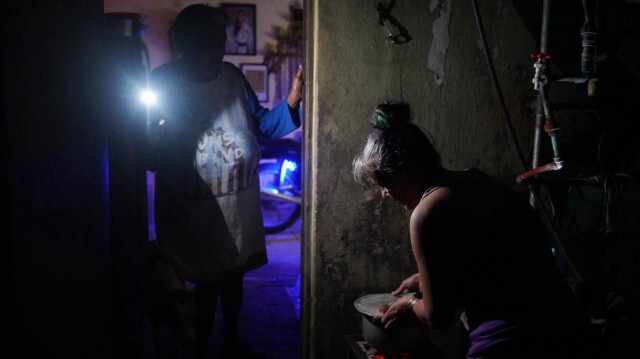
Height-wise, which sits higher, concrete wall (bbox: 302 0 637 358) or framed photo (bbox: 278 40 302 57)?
framed photo (bbox: 278 40 302 57)

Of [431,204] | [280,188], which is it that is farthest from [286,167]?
[431,204]

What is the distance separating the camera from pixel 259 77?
33.8 ft

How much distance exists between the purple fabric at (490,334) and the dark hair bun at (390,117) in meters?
0.97

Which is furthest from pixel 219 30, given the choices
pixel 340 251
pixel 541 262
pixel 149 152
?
pixel 541 262

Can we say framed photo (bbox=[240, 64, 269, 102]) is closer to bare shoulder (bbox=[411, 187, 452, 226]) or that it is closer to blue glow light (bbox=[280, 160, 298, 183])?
blue glow light (bbox=[280, 160, 298, 183])

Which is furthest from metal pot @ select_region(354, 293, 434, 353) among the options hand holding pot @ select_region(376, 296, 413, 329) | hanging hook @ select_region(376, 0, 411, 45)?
hanging hook @ select_region(376, 0, 411, 45)

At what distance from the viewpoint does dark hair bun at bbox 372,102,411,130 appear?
2.30 meters

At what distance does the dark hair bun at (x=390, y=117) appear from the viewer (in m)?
2.30

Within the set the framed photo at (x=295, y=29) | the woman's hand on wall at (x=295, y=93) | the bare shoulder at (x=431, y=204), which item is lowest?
the bare shoulder at (x=431, y=204)

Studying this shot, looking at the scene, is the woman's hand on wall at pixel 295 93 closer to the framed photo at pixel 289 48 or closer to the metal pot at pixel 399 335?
the metal pot at pixel 399 335

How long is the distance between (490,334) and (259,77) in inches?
349

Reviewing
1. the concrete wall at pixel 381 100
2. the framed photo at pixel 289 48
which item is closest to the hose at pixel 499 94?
the concrete wall at pixel 381 100

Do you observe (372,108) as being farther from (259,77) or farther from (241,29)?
(241,29)

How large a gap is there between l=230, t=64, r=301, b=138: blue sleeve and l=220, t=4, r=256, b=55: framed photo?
6.74 meters
